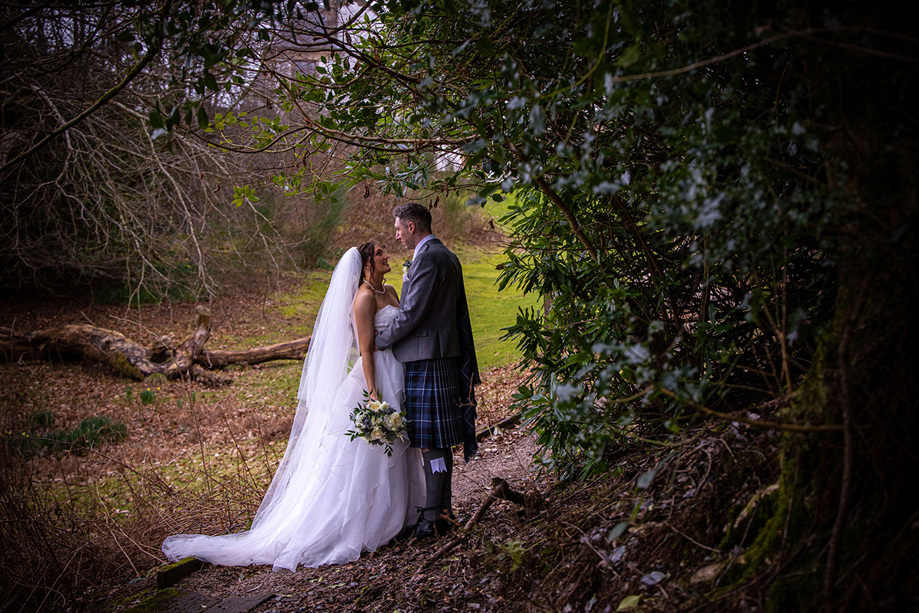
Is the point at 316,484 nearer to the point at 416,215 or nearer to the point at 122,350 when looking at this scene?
the point at 416,215

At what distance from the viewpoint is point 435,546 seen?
11.5 feet

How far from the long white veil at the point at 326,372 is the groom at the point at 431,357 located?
1.16 ft

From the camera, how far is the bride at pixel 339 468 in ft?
12.3

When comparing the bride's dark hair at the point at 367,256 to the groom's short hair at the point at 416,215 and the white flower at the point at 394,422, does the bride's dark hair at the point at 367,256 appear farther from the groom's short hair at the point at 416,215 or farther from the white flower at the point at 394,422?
the white flower at the point at 394,422

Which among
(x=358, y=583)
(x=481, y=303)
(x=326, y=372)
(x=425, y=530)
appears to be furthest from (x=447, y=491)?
(x=481, y=303)

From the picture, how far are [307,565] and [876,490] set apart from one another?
317cm

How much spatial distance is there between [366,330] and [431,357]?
1.72 ft

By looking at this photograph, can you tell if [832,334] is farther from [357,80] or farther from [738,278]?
[357,80]

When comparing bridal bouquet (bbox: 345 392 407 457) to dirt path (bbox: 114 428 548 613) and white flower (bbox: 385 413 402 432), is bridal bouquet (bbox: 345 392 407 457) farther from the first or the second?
dirt path (bbox: 114 428 548 613)

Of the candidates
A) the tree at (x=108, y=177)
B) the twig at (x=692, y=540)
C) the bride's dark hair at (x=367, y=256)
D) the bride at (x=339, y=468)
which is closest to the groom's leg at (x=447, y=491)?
the bride at (x=339, y=468)

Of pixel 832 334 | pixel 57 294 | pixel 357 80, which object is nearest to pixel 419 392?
pixel 357 80

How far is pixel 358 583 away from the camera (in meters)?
3.21

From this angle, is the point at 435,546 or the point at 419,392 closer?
the point at 435,546

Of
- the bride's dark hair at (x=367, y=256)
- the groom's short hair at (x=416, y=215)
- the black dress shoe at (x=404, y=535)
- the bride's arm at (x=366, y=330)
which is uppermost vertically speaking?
the groom's short hair at (x=416, y=215)
